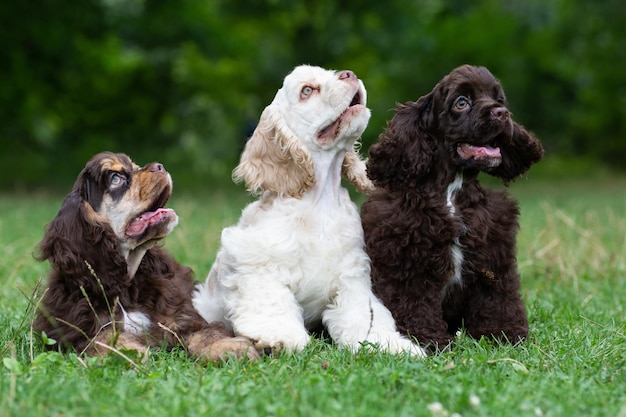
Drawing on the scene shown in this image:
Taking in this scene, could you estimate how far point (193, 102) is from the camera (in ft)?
77.8

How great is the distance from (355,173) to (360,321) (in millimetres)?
1209

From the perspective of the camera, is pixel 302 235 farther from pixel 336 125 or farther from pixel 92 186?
pixel 92 186

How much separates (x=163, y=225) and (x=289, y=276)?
86 centimetres

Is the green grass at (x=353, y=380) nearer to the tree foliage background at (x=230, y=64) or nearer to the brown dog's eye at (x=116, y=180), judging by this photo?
the brown dog's eye at (x=116, y=180)

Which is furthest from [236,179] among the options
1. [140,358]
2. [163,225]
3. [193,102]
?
[193,102]

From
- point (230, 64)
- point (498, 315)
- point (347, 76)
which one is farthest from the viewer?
point (230, 64)

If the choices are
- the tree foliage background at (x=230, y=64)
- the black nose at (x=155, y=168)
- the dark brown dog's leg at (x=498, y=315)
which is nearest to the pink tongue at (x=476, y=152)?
the dark brown dog's leg at (x=498, y=315)

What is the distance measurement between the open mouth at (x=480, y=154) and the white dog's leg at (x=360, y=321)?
3.39ft

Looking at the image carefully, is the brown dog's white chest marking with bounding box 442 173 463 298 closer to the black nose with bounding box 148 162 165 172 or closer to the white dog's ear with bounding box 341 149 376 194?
the white dog's ear with bounding box 341 149 376 194

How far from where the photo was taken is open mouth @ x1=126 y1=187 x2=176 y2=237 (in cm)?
509

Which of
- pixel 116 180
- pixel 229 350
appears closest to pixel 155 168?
pixel 116 180

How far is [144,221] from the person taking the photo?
16.9 feet

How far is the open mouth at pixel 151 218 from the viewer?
16.7 ft

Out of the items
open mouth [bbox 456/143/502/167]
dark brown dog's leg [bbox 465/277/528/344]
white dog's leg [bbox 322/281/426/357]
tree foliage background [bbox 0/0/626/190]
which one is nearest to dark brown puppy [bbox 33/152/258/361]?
white dog's leg [bbox 322/281/426/357]
